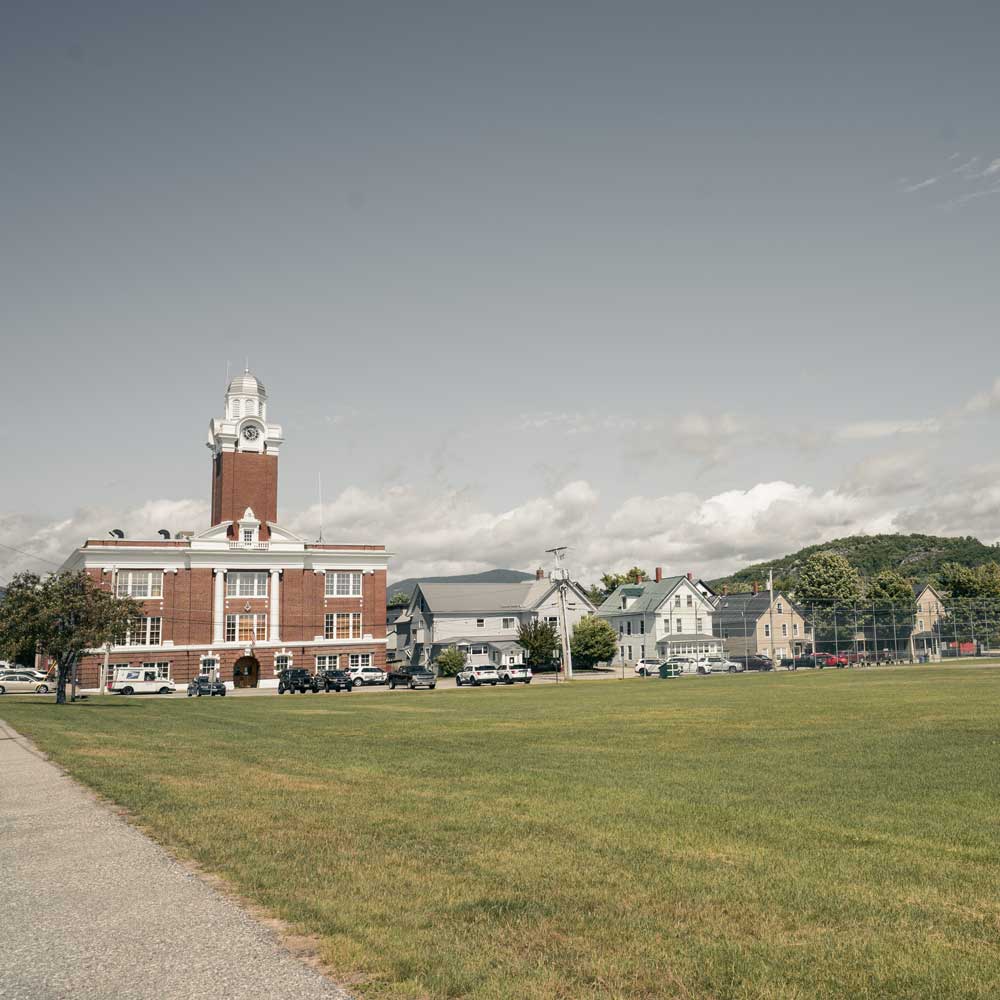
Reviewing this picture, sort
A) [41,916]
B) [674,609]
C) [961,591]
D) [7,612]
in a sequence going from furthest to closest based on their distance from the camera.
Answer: [961,591] < [674,609] < [7,612] < [41,916]

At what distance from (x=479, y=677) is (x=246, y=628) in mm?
25044

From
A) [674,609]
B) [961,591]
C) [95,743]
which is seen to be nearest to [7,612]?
[95,743]

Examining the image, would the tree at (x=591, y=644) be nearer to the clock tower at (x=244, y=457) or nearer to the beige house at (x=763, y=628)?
the beige house at (x=763, y=628)

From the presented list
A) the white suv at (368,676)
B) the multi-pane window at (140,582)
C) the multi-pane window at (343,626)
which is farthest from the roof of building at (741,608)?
the multi-pane window at (140,582)

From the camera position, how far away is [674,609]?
4333 inches

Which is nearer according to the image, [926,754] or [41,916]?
[41,916]

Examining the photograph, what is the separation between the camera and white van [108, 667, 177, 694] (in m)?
68.4

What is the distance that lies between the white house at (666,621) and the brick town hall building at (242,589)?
34603mm

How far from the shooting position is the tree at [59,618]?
44812 mm

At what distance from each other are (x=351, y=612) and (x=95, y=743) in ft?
229

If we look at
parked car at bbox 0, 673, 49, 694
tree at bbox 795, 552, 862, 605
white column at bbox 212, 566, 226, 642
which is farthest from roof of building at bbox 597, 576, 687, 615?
parked car at bbox 0, 673, 49, 694

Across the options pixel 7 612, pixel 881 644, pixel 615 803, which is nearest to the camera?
pixel 615 803

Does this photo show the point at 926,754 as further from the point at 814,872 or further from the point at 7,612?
the point at 7,612

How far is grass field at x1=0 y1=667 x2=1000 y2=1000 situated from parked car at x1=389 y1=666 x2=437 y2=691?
48459 millimetres
